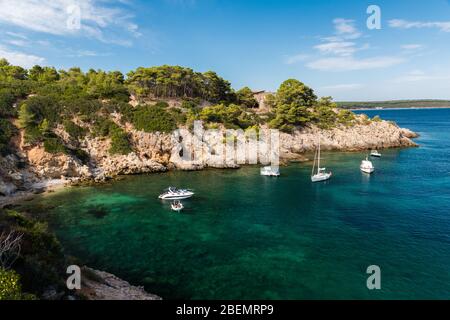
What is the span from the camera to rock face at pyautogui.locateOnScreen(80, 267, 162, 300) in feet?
60.2

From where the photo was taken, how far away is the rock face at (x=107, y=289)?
18364mm

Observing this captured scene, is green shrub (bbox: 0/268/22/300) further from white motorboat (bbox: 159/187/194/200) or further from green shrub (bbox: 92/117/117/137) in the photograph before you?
green shrub (bbox: 92/117/117/137)

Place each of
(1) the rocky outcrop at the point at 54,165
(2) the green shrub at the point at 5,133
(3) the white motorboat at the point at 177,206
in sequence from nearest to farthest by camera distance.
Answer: (3) the white motorboat at the point at 177,206 < (2) the green shrub at the point at 5,133 < (1) the rocky outcrop at the point at 54,165

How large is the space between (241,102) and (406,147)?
182 ft

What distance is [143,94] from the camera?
3125 inches

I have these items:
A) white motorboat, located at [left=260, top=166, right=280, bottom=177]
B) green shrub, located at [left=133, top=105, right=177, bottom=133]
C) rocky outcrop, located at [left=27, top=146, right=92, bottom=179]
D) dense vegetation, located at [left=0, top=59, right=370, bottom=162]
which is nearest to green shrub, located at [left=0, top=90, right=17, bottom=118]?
dense vegetation, located at [left=0, top=59, right=370, bottom=162]

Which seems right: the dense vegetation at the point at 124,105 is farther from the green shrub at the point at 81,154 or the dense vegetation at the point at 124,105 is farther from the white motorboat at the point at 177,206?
the white motorboat at the point at 177,206

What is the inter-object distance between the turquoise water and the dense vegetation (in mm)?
15328

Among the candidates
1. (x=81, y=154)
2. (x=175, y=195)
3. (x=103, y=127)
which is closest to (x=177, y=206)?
(x=175, y=195)

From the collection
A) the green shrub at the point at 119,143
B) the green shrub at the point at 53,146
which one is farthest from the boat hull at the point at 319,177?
the green shrub at the point at 53,146

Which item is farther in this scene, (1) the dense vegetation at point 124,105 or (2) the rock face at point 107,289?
(1) the dense vegetation at point 124,105

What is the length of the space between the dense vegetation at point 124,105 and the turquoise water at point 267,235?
1533cm
